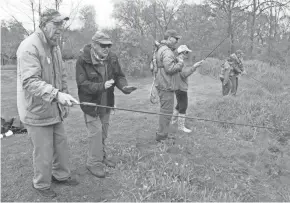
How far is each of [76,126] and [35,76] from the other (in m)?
3.59

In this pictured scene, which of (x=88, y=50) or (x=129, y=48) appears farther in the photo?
(x=129, y=48)

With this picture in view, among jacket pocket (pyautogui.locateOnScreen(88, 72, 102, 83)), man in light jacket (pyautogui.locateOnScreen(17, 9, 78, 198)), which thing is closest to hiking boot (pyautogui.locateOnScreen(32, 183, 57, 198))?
man in light jacket (pyautogui.locateOnScreen(17, 9, 78, 198))

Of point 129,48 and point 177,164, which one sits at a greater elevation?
point 129,48

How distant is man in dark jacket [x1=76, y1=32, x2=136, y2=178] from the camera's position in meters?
3.17

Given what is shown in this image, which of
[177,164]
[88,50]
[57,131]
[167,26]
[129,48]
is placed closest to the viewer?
[57,131]

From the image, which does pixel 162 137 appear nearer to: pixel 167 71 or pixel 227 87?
pixel 167 71

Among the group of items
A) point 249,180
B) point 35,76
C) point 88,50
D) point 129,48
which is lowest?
point 249,180

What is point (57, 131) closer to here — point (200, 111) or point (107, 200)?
point (107, 200)

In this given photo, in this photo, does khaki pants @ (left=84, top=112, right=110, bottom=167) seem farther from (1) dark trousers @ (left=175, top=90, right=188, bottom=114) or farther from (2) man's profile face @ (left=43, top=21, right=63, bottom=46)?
(1) dark trousers @ (left=175, top=90, right=188, bottom=114)

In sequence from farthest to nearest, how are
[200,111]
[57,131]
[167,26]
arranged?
[167,26] < [200,111] < [57,131]

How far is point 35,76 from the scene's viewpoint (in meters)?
2.52

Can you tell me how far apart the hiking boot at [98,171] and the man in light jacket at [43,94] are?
587 mm

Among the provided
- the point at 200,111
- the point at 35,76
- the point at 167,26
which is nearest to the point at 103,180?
the point at 35,76

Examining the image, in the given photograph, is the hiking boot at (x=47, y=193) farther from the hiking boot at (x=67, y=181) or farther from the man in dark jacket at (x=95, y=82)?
the man in dark jacket at (x=95, y=82)
